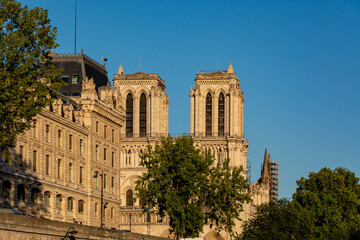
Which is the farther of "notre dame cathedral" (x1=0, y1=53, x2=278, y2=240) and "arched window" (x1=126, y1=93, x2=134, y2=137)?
"arched window" (x1=126, y1=93, x2=134, y2=137)

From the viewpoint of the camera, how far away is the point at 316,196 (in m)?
128

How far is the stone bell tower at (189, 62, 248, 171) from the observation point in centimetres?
17225

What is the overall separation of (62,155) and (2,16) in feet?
140

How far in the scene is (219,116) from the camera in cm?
17525

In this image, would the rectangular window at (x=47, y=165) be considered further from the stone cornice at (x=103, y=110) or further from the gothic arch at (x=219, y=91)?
the gothic arch at (x=219, y=91)

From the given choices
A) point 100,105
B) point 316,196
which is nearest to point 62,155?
point 100,105

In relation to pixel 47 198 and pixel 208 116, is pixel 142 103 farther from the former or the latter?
pixel 47 198

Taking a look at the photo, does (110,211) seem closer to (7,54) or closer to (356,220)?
(356,220)

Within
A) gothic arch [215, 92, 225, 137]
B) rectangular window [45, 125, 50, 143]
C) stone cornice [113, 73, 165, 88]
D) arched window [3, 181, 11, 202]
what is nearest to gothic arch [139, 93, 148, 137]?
stone cornice [113, 73, 165, 88]

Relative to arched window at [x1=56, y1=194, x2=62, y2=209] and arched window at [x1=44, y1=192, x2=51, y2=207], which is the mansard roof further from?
arched window at [x1=44, y1=192, x2=51, y2=207]

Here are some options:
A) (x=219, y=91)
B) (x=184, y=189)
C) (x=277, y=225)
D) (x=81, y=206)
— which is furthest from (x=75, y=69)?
(x=219, y=91)

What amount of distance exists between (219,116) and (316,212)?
2173 inches

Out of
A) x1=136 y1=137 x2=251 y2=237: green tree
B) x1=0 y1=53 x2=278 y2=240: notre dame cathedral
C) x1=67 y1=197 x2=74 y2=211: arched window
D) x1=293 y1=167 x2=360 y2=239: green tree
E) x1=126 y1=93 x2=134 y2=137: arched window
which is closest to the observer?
x1=0 y1=53 x2=278 y2=240: notre dame cathedral

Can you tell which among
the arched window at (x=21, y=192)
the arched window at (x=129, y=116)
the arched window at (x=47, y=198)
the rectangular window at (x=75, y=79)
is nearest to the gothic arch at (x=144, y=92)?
the arched window at (x=129, y=116)
